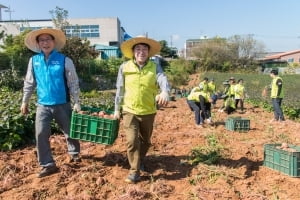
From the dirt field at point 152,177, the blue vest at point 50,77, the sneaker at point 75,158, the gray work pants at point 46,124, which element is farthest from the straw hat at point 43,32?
the dirt field at point 152,177

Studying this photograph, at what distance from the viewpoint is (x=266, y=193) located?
428 centimetres

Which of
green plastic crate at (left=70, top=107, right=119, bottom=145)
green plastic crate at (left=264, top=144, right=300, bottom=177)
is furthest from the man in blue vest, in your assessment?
green plastic crate at (left=264, top=144, right=300, bottom=177)

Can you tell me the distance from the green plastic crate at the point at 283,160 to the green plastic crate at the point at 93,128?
7.23ft

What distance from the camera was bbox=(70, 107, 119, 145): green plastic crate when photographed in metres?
4.58

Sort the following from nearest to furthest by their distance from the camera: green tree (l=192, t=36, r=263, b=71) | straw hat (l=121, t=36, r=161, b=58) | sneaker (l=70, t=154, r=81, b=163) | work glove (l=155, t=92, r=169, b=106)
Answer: work glove (l=155, t=92, r=169, b=106), straw hat (l=121, t=36, r=161, b=58), sneaker (l=70, t=154, r=81, b=163), green tree (l=192, t=36, r=263, b=71)

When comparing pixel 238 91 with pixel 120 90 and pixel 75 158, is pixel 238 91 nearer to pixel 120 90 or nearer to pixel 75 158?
pixel 75 158

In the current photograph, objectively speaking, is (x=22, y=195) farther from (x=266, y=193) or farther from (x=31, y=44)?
(x=266, y=193)

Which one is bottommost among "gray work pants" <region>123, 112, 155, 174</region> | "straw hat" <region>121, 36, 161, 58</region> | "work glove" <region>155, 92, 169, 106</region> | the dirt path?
the dirt path

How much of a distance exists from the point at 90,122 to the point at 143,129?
0.69m

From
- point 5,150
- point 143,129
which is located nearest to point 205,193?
point 143,129

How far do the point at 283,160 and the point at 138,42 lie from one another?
2.49 meters

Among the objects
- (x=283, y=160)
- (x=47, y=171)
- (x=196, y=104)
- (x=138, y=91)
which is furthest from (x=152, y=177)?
(x=196, y=104)

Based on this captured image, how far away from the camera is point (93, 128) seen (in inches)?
182

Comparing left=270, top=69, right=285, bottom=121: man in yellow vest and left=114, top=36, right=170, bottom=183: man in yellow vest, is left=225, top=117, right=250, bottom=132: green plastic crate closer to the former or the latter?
left=270, top=69, right=285, bottom=121: man in yellow vest
